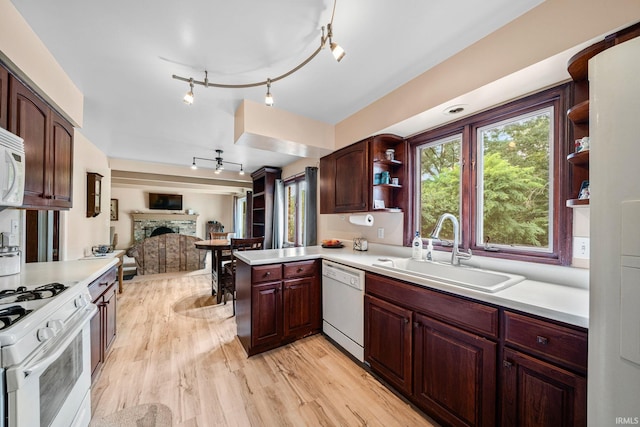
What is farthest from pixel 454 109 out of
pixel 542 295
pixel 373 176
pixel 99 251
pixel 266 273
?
pixel 99 251

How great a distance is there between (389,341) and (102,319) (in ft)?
7.44

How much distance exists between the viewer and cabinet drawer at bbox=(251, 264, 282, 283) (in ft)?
7.06

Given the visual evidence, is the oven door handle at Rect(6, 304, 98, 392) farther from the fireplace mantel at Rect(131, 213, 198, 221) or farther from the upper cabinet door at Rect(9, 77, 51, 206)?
the fireplace mantel at Rect(131, 213, 198, 221)

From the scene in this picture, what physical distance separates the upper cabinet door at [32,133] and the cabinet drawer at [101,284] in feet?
2.18

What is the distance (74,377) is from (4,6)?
1.97 metres

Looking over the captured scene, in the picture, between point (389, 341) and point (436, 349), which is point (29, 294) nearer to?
point (389, 341)

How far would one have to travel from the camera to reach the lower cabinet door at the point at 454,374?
4.02 feet

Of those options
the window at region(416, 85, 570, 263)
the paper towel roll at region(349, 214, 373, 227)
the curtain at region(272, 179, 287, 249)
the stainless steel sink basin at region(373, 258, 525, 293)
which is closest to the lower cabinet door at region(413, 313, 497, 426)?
the stainless steel sink basin at region(373, 258, 525, 293)

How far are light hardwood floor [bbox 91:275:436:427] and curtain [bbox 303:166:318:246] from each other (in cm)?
163

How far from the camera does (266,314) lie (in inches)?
86.7

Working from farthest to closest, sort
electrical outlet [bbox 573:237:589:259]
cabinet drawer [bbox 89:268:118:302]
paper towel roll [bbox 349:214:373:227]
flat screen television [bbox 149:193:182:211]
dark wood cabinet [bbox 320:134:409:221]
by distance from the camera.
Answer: flat screen television [bbox 149:193:182:211] → paper towel roll [bbox 349:214:373:227] → dark wood cabinet [bbox 320:134:409:221] → cabinet drawer [bbox 89:268:118:302] → electrical outlet [bbox 573:237:589:259]

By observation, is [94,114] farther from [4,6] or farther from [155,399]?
[155,399]

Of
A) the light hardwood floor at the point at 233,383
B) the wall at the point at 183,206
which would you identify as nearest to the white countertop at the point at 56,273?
the light hardwood floor at the point at 233,383

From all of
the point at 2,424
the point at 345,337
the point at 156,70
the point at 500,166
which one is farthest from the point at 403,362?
the point at 156,70
